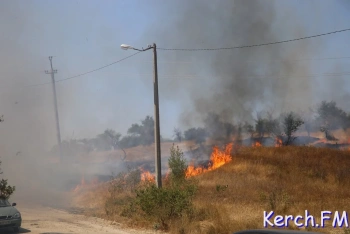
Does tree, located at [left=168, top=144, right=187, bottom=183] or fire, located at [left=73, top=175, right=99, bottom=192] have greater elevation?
tree, located at [left=168, top=144, right=187, bottom=183]

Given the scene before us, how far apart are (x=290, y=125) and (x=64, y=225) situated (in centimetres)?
2783

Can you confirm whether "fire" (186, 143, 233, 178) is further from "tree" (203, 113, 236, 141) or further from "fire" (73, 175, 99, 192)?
"fire" (73, 175, 99, 192)

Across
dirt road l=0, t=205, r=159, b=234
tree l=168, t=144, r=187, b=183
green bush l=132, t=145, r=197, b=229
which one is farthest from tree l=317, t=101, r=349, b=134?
green bush l=132, t=145, r=197, b=229

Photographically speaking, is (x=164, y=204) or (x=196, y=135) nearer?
(x=164, y=204)

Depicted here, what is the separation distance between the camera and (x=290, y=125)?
41250 mm

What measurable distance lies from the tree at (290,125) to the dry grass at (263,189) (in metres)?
9.06

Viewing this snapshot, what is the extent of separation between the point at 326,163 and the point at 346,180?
4403mm

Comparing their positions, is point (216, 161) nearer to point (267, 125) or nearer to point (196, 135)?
point (196, 135)

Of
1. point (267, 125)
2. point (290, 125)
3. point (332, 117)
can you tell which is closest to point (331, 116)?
point (332, 117)

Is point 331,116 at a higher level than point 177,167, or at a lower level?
higher

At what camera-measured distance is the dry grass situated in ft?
Answer: 51.1

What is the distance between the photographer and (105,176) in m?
40.2

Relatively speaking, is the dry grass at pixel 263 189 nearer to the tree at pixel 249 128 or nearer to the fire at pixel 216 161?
the fire at pixel 216 161

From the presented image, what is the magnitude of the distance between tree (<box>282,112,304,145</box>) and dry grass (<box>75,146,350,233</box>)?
9.06 meters
